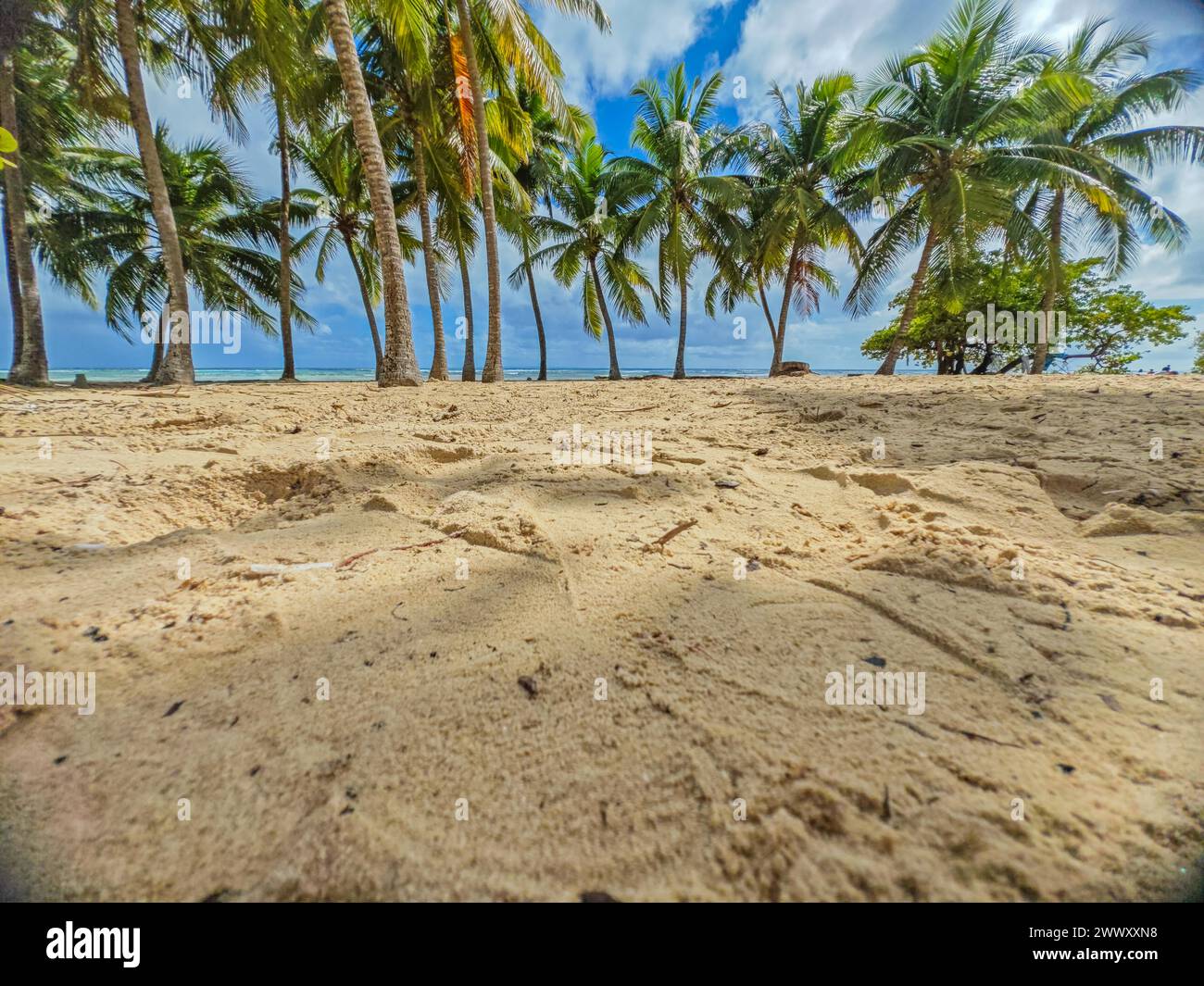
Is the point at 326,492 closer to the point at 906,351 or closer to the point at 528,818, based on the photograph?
the point at 528,818

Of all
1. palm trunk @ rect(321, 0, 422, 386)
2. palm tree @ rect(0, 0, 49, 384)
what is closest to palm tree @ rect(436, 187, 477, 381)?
palm trunk @ rect(321, 0, 422, 386)

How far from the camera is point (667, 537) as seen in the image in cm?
189

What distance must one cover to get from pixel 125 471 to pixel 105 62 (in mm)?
13823

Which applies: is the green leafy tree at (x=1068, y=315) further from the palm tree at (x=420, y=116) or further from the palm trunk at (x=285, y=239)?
the palm trunk at (x=285, y=239)

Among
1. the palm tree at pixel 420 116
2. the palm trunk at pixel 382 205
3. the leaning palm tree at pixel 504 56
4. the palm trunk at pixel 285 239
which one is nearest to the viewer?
the palm trunk at pixel 382 205

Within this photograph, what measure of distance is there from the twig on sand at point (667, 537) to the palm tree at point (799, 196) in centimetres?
1370

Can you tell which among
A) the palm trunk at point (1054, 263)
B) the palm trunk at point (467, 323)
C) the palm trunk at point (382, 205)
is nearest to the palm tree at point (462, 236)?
the palm trunk at point (467, 323)

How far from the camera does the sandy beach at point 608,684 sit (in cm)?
75

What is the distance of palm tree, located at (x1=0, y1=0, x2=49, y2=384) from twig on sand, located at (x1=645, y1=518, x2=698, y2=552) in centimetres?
1408

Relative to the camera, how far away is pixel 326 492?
2.48m

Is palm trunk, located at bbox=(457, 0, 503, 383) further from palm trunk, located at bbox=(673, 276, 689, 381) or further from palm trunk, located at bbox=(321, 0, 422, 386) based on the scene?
palm trunk, located at bbox=(673, 276, 689, 381)

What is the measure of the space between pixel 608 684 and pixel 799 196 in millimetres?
16399
